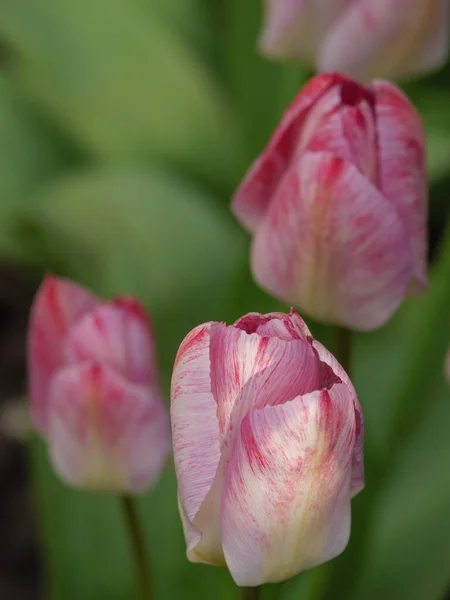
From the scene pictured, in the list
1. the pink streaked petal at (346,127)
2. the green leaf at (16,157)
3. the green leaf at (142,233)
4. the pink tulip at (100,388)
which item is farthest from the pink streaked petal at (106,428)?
the green leaf at (16,157)

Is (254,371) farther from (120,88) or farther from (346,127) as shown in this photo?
(120,88)

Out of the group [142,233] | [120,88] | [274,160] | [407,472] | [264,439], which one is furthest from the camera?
[120,88]

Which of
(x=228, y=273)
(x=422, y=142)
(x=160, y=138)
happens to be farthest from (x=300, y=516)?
(x=160, y=138)

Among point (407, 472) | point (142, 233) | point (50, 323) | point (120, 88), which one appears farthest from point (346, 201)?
point (120, 88)

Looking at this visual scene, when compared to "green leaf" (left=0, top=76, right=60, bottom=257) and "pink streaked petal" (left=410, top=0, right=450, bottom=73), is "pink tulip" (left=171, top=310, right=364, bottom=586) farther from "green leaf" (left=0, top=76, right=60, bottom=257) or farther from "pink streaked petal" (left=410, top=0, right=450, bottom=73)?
"green leaf" (left=0, top=76, right=60, bottom=257)

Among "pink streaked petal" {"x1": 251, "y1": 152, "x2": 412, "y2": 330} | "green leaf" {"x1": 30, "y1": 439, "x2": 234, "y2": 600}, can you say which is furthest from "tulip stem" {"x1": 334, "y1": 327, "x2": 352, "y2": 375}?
"green leaf" {"x1": 30, "y1": 439, "x2": 234, "y2": 600}

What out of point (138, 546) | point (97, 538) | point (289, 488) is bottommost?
point (97, 538)

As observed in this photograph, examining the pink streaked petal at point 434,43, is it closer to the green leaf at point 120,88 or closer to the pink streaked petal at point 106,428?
the pink streaked petal at point 106,428
